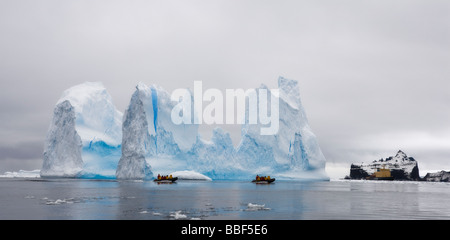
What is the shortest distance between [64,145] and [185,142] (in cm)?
1814

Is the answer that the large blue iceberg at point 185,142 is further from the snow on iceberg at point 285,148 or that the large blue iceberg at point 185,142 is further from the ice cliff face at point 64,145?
the ice cliff face at point 64,145

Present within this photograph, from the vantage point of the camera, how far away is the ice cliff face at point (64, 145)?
60125 mm

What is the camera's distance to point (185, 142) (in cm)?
5919

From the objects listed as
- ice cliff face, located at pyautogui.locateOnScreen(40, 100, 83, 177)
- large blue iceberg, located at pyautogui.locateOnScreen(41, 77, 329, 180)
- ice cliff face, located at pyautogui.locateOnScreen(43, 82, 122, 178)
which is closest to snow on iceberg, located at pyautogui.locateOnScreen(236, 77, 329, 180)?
large blue iceberg, located at pyautogui.locateOnScreen(41, 77, 329, 180)

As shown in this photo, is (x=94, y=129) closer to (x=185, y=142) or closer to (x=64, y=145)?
(x=64, y=145)

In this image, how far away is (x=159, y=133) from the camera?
56.9 metres

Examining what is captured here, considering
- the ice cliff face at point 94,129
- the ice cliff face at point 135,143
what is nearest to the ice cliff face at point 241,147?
the ice cliff face at point 135,143

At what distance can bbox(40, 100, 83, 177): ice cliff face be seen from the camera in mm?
60125

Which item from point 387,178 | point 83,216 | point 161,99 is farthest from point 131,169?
point 387,178

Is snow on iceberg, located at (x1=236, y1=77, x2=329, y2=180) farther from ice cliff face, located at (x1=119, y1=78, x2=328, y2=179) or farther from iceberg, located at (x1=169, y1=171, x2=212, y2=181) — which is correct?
iceberg, located at (x1=169, y1=171, x2=212, y2=181)

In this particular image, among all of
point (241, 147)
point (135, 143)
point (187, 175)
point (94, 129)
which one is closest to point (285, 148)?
point (241, 147)

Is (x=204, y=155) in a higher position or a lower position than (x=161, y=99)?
lower

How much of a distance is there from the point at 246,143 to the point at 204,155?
6.48 m
